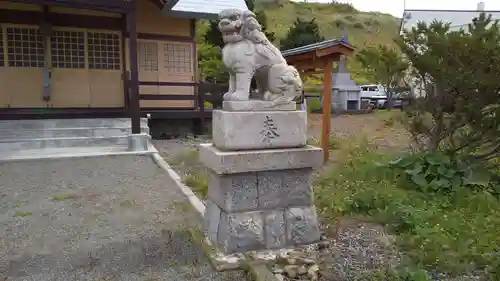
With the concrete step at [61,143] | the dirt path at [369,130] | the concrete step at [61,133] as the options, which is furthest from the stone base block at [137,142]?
the dirt path at [369,130]

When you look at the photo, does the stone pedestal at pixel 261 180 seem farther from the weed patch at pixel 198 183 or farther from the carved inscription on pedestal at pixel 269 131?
the weed patch at pixel 198 183

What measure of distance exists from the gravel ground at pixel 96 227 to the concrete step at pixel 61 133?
2.22 metres

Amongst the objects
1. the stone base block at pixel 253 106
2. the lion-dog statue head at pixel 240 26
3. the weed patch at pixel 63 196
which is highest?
the lion-dog statue head at pixel 240 26

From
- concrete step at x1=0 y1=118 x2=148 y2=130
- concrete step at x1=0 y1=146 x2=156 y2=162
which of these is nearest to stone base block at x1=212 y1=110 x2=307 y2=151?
concrete step at x1=0 y1=146 x2=156 y2=162

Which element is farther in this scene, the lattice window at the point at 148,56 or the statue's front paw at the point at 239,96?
the lattice window at the point at 148,56

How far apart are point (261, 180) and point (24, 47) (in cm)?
946

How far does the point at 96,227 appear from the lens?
4.38m

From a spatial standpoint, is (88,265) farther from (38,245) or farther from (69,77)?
(69,77)

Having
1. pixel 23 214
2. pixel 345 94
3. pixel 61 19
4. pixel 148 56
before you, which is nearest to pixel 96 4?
pixel 61 19

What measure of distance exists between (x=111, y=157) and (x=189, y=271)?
5506 mm

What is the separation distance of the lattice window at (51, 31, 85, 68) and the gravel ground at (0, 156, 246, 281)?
4449 mm

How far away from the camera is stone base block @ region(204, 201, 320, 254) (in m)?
3.52

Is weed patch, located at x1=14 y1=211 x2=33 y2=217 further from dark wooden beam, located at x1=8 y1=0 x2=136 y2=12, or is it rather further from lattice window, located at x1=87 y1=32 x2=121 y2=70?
lattice window, located at x1=87 y1=32 x2=121 y2=70

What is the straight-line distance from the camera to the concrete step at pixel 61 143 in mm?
8703
